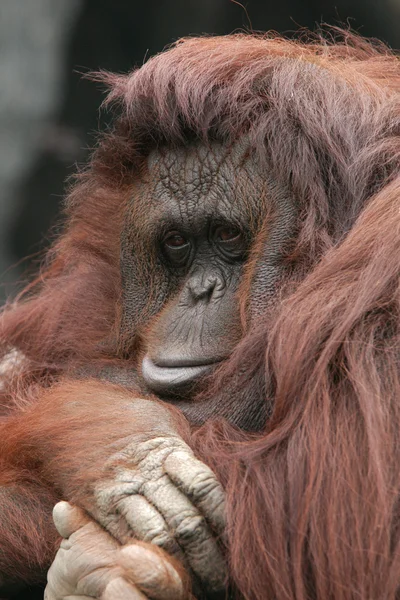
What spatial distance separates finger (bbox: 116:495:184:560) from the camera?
4.85 feet

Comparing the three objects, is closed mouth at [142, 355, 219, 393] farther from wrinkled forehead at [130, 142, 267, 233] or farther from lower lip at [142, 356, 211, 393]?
wrinkled forehead at [130, 142, 267, 233]

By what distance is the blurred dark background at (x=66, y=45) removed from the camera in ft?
12.7

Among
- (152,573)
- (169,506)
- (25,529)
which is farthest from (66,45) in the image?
(152,573)

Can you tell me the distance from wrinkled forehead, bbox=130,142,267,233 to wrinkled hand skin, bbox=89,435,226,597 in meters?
0.49

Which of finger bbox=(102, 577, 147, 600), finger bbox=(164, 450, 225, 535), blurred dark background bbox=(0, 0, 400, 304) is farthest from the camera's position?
blurred dark background bbox=(0, 0, 400, 304)

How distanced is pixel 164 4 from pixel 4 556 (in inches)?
106

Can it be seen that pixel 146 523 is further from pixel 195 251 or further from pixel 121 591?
pixel 195 251

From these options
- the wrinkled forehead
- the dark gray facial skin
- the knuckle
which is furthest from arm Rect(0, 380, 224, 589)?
the wrinkled forehead

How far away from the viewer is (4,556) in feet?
5.91

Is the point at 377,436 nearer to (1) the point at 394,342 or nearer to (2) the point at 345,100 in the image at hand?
(1) the point at 394,342

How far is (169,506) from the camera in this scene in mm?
1509

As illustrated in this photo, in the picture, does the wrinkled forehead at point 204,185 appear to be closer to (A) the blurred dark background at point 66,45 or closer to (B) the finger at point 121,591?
(B) the finger at point 121,591

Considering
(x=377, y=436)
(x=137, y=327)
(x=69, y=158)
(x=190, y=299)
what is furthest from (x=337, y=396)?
(x=69, y=158)

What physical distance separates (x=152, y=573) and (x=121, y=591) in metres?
0.05
